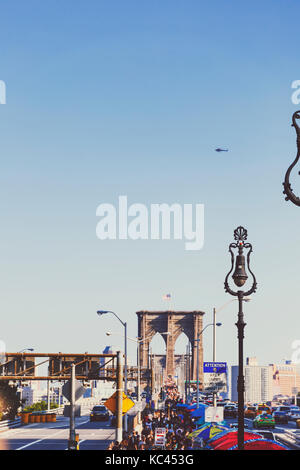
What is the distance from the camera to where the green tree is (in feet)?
287

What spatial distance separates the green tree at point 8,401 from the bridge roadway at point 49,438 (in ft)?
29.2

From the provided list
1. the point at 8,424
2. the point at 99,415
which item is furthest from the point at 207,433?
the point at 99,415

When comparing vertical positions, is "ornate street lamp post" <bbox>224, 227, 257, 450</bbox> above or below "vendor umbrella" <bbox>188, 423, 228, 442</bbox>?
above

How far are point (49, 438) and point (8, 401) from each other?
2797 cm

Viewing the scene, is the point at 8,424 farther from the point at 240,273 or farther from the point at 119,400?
the point at 240,273

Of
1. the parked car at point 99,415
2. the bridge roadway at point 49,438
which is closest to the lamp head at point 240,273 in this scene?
the bridge roadway at point 49,438

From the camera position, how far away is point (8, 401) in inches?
3487

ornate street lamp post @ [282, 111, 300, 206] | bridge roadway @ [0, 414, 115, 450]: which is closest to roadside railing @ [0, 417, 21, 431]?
→ bridge roadway @ [0, 414, 115, 450]

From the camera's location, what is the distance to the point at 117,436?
112 feet

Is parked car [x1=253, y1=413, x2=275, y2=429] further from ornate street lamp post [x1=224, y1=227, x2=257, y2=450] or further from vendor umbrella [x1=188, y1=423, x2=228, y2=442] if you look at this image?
ornate street lamp post [x1=224, y1=227, x2=257, y2=450]

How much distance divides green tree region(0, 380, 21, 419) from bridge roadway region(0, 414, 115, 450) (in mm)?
8900

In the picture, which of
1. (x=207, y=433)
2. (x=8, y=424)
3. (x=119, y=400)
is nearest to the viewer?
(x=119, y=400)
